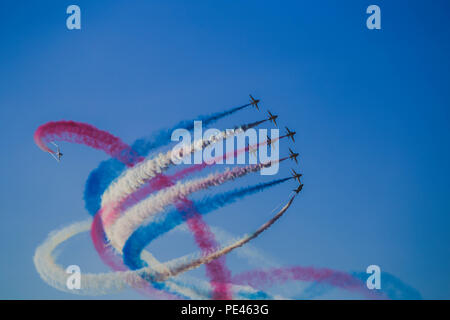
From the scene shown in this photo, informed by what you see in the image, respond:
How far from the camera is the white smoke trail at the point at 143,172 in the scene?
95.7 ft

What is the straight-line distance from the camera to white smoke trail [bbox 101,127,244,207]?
29.2 metres

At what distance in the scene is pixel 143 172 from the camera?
2919 centimetres

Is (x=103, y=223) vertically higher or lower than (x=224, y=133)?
lower

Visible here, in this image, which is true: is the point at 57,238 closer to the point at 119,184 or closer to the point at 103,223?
the point at 103,223

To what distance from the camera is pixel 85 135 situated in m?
29.4
